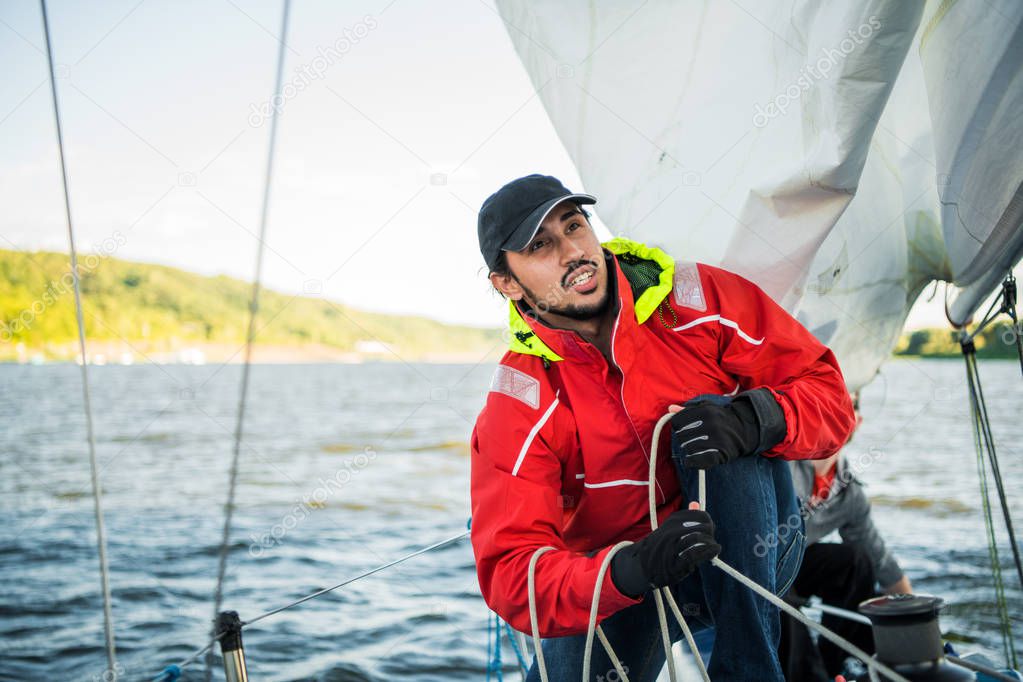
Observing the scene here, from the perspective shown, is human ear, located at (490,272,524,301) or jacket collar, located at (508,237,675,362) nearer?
jacket collar, located at (508,237,675,362)

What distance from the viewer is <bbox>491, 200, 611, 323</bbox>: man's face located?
2.00 m

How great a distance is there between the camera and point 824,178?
2102 mm

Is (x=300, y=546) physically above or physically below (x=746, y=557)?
below

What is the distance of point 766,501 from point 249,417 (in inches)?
1155

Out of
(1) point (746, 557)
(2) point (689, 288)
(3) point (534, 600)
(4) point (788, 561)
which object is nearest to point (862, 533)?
(4) point (788, 561)

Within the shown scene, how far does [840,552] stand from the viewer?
3.32 meters

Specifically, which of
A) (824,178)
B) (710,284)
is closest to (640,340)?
(710,284)

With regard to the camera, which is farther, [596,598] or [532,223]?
[532,223]

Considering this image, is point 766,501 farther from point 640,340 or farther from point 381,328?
point 381,328

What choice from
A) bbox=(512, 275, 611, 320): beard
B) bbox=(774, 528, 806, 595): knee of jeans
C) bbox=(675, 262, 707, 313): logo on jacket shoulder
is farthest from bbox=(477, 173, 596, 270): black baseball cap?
bbox=(774, 528, 806, 595): knee of jeans

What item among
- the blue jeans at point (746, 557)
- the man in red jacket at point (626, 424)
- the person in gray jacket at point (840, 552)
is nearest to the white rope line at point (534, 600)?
the man in red jacket at point (626, 424)

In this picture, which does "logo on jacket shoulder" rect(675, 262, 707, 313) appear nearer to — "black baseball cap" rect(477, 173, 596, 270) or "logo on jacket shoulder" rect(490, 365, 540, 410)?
"black baseball cap" rect(477, 173, 596, 270)

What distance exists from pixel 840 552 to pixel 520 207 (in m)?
2.15

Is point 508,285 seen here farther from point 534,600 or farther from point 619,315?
point 534,600
